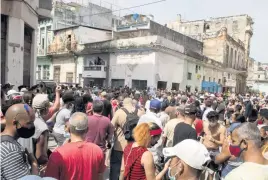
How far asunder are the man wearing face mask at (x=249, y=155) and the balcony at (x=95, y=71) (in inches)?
914

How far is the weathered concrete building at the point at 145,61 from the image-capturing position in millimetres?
21891

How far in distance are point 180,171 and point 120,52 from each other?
2240 centimetres

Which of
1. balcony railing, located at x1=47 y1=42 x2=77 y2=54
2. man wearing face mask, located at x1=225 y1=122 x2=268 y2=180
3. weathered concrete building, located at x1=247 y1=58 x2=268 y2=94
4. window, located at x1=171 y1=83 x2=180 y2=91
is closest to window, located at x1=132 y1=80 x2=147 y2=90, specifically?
window, located at x1=171 y1=83 x2=180 y2=91

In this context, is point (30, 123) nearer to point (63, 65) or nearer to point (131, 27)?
point (131, 27)

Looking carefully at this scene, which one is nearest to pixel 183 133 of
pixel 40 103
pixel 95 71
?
pixel 40 103

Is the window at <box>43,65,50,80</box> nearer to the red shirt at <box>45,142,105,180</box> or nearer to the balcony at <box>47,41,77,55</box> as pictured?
the balcony at <box>47,41,77,55</box>

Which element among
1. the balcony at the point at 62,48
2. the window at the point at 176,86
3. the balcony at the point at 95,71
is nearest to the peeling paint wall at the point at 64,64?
the balcony at the point at 62,48

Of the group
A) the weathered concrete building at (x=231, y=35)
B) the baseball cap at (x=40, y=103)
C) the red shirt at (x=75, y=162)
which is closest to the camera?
the red shirt at (x=75, y=162)

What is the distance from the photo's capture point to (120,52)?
79.5 feet

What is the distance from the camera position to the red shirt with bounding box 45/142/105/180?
2635 mm

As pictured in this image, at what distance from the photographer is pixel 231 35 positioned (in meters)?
44.6

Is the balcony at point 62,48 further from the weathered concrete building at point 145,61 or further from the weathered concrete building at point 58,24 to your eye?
the weathered concrete building at point 145,61

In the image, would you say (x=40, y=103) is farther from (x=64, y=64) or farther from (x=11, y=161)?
(x=64, y=64)

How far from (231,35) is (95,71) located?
29.0m
